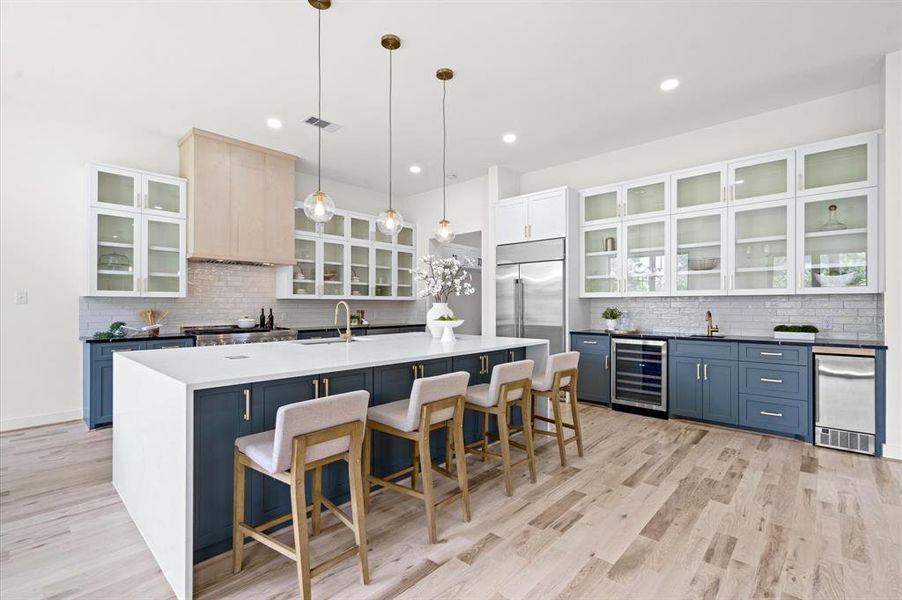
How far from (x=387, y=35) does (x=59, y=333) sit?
167 inches

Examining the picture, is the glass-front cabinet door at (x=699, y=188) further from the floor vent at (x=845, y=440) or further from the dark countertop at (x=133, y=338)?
the dark countertop at (x=133, y=338)

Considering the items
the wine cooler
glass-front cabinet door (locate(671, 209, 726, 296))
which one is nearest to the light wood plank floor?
the wine cooler

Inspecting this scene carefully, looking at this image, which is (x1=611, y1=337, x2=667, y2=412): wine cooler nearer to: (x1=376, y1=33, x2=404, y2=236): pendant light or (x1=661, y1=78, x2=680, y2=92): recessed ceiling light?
(x1=661, y1=78, x2=680, y2=92): recessed ceiling light

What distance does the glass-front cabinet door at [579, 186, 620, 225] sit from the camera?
517 cm

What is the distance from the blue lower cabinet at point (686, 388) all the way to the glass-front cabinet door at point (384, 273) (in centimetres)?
414

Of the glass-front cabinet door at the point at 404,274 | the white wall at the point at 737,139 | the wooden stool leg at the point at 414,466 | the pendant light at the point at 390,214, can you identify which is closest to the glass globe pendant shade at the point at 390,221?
the pendant light at the point at 390,214

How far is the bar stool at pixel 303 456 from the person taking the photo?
170 centimetres

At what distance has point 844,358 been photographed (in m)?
3.54

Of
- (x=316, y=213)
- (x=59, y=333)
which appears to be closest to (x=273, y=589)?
(x=316, y=213)

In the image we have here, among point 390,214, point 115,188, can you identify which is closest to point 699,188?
point 390,214

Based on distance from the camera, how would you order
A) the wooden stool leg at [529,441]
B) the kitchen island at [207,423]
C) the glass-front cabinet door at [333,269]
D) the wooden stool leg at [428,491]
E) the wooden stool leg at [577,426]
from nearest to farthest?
the kitchen island at [207,423] < the wooden stool leg at [428,491] < the wooden stool leg at [529,441] < the wooden stool leg at [577,426] < the glass-front cabinet door at [333,269]

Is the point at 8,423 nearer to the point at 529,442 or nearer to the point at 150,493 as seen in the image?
the point at 150,493

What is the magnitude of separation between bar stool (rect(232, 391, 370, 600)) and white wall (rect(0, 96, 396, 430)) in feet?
11.9

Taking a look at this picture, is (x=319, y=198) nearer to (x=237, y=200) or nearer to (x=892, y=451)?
(x=237, y=200)
